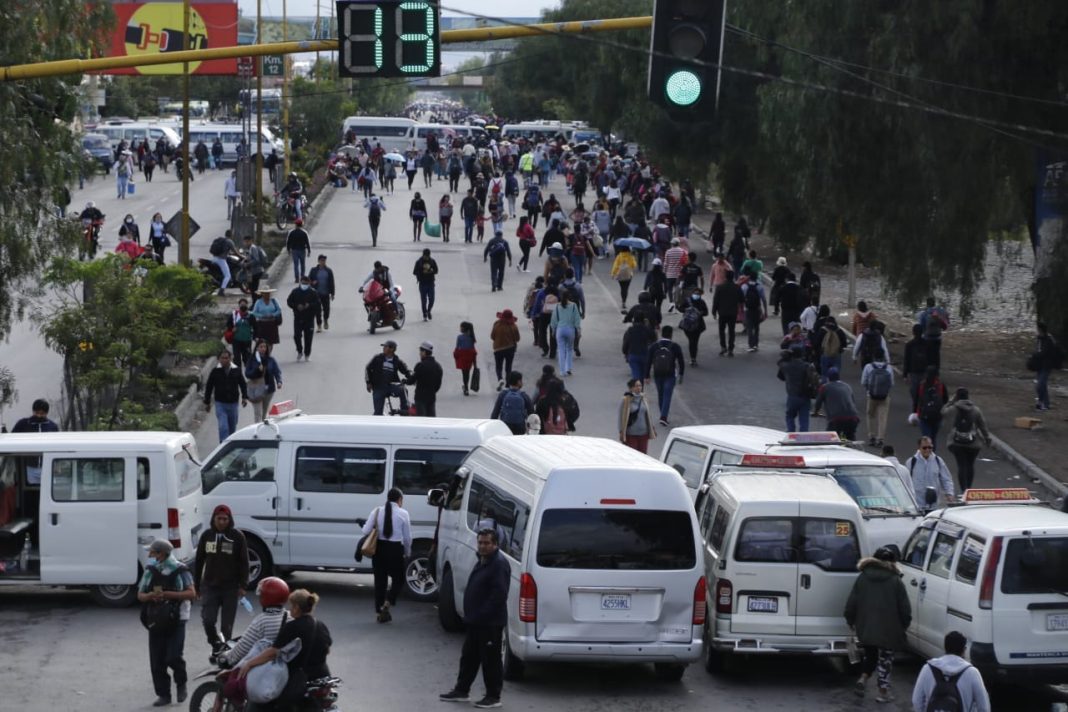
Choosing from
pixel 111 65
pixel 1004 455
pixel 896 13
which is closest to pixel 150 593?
pixel 111 65

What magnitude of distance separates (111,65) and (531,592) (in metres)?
5.43

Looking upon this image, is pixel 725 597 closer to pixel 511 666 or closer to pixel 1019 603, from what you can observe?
pixel 511 666

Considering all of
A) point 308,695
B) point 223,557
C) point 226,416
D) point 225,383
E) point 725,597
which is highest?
point 308,695

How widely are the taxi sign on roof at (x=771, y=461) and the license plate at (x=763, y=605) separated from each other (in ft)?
5.51

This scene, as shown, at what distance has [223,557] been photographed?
14.2 metres

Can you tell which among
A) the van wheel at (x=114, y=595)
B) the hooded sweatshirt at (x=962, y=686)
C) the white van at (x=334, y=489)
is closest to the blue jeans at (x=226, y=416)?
the white van at (x=334, y=489)

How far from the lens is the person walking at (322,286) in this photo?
107ft

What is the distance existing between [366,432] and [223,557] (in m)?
3.39

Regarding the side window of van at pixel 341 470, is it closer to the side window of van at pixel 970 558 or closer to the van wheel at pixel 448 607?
the van wheel at pixel 448 607

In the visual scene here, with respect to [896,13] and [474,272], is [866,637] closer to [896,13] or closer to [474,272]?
[896,13]

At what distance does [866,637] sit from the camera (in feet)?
45.2

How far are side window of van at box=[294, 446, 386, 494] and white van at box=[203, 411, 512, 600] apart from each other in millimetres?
11

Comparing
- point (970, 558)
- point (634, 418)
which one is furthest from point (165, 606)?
point (634, 418)

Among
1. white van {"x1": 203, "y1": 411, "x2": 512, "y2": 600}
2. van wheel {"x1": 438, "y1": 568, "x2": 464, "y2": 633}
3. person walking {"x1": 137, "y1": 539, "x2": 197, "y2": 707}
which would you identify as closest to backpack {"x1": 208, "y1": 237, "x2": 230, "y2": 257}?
white van {"x1": 203, "y1": 411, "x2": 512, "y2": 600}
